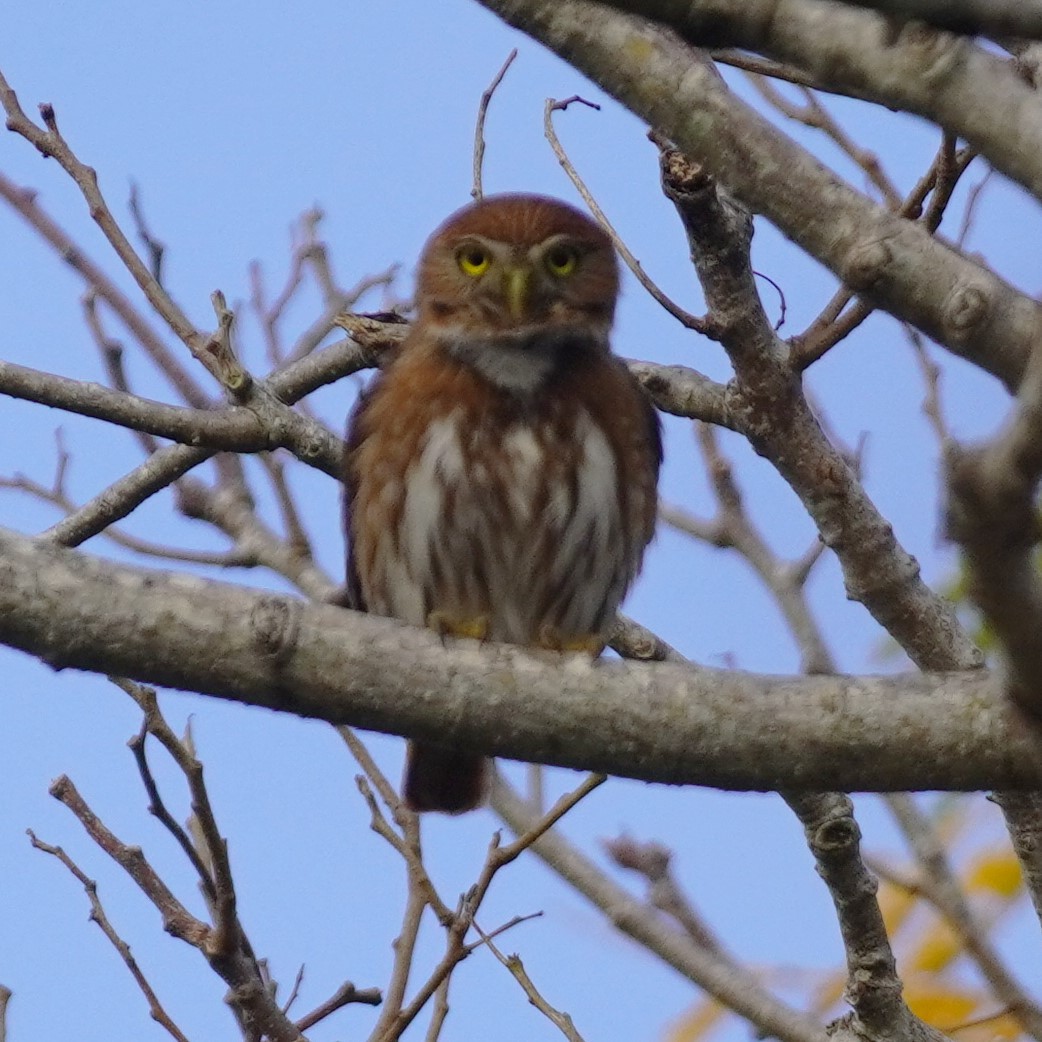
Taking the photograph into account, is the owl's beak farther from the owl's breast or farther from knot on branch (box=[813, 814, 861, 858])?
knot on branch (box=[813, 814, 861, 858])

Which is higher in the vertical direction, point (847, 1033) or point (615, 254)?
point (615, 254)

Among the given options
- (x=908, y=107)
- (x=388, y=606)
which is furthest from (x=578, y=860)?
(x=908, y=107)

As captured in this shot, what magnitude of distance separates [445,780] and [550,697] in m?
2.47

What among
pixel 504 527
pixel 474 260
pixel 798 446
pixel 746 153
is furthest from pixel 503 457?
pixel 746 153

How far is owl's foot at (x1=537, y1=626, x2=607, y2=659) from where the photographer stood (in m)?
4.85

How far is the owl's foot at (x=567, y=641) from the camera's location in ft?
15.9

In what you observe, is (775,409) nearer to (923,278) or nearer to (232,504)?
(923,278)

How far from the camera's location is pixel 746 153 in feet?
9.98

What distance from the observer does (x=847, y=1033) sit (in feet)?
13.5

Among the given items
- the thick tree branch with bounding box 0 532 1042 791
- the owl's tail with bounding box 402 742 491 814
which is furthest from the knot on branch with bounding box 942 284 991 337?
the owl's tail with bounding box 402 742 491 814

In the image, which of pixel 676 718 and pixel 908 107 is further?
pixel 676 718

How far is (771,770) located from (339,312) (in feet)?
10.5

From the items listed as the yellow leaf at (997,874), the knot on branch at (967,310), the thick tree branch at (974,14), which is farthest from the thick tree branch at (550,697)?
the yellow leaf at (997,874)

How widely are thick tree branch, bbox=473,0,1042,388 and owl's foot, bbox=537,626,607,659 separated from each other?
1980mm
